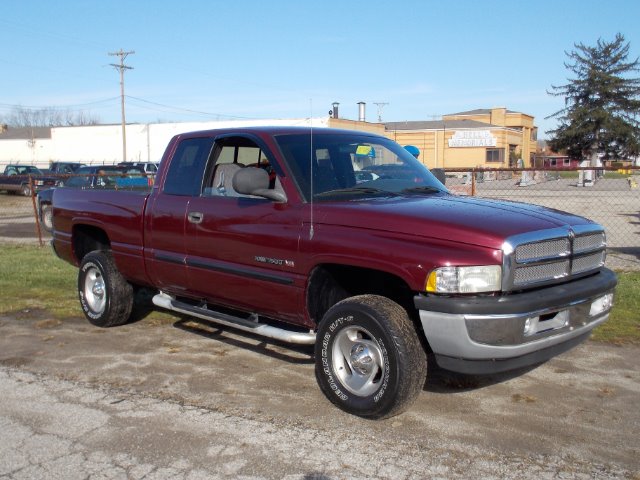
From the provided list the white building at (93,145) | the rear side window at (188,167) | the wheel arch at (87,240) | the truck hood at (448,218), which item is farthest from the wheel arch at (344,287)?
the white building at (93,145)

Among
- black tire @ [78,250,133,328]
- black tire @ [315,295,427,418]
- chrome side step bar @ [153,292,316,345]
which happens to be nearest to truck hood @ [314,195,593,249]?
black tire @ [315,295,427,418]

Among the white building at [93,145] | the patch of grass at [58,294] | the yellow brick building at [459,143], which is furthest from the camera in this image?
the yellow brick building at [459,143]

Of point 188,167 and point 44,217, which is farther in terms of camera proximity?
point 44,217

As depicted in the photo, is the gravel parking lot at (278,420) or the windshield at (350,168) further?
the windshield at (350,168)

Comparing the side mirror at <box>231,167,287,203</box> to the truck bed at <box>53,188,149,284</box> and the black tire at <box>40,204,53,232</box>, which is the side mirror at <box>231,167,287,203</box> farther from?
the black tire at <box>40,204,53,232</box>

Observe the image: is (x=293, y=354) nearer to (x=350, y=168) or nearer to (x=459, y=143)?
(x=350, y=168)

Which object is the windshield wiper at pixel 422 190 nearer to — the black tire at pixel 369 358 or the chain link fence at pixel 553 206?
the black tire at pixel 369 358

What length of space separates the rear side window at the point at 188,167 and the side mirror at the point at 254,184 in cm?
96

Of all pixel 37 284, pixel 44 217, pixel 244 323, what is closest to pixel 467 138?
pixel 44 217

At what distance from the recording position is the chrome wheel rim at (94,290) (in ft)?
23.4

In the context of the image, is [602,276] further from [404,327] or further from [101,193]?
[101,193]

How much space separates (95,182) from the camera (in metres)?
23.5

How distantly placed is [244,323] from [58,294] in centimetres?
447

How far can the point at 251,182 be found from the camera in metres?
5.05
